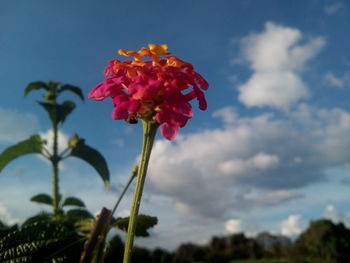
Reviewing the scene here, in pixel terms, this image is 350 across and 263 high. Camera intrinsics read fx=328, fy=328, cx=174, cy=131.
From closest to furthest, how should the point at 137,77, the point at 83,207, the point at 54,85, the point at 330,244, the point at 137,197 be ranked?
the point at 137,197 → the point at 137,77 → the point at 83,207 → the point at 54,85 → the point at 330,244

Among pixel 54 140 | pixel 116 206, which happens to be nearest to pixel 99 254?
pixel 116 206

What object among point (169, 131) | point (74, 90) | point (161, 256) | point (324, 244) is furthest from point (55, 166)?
point (324, 244)

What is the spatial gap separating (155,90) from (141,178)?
0.52 ft

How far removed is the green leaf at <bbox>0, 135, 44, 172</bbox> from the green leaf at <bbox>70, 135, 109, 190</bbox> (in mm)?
155

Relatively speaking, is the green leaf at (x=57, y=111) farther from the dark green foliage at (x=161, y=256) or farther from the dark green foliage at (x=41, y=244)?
the dark green foliage at (x=161, y=256)

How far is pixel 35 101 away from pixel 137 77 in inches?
44.2

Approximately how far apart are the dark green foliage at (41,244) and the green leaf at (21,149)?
0.79 metres

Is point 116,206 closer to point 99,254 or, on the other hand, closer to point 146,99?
point 99,254

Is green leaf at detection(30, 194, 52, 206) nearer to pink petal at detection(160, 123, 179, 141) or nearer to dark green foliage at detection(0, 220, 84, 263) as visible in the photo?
dark green foliage at detection(0, 220, 84, 263)

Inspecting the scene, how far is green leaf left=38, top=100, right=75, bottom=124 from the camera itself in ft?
5.30

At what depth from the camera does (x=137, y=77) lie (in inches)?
25.1

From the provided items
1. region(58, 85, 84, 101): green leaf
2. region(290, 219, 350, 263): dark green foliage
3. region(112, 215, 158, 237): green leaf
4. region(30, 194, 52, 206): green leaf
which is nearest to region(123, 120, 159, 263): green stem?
region(112, 215, 158, 237): green leaf

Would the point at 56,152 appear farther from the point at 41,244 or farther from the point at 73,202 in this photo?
the point at 41,244

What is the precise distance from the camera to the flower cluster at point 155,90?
589 mm
